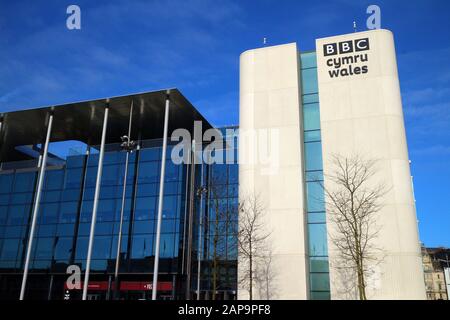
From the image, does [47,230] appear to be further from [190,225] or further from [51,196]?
[190,225]

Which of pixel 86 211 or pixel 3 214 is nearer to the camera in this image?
pixel 86 211

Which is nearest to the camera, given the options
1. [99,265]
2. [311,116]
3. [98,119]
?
[311,116]

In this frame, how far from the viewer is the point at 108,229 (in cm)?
4128

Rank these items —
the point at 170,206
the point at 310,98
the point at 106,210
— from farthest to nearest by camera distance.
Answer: the point at 106,210 < the point at 170,206 < the point at 310,98

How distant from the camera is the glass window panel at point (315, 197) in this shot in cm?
2608

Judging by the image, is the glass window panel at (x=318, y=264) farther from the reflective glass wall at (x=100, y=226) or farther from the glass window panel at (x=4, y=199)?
the glass window panel at (x=4, y=199)

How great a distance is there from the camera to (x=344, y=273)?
2417 cm

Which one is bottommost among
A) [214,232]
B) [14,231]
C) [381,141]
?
[214,232]

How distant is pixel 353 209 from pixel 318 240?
3.43 m

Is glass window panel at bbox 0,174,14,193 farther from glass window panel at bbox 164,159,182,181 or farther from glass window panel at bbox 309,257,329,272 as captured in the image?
glass window panel at bbox 309,257,329,272

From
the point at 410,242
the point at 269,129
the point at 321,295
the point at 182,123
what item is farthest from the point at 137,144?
the point at 410,242

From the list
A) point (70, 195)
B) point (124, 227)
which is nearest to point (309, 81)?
point (124, 227)
